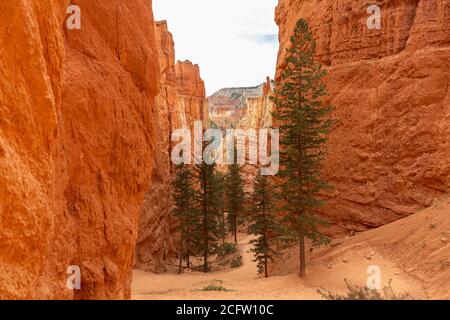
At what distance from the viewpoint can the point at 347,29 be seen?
69.4ft

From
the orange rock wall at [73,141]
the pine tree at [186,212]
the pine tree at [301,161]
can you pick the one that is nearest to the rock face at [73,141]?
the orange rock wall at [73,141]

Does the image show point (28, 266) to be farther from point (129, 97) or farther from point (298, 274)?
point (298, 274)

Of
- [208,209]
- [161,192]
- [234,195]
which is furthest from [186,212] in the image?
[234,195]

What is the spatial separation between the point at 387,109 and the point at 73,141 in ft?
54.2

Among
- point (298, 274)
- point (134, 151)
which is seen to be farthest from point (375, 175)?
point (134, 151)

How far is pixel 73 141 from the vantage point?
792cm

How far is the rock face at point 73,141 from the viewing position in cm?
474

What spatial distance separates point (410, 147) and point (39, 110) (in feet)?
57.9

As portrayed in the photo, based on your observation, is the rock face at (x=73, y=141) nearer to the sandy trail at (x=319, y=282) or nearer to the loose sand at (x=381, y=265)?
the sandy trail at (x=319, y=282)

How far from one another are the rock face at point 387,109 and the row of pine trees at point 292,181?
1.33m

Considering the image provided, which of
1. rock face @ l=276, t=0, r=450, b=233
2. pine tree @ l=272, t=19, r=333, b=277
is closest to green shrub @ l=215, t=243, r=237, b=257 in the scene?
rock face @ l=276, t=0, r=450, b=233

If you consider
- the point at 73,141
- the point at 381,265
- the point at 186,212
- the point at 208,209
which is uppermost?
the point at 73,141

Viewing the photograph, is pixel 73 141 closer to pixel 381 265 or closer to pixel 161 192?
pixel 381 265

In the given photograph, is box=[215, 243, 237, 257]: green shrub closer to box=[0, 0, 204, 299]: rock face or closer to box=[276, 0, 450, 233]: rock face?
box=[276, 0, 450, 233]: rock face
